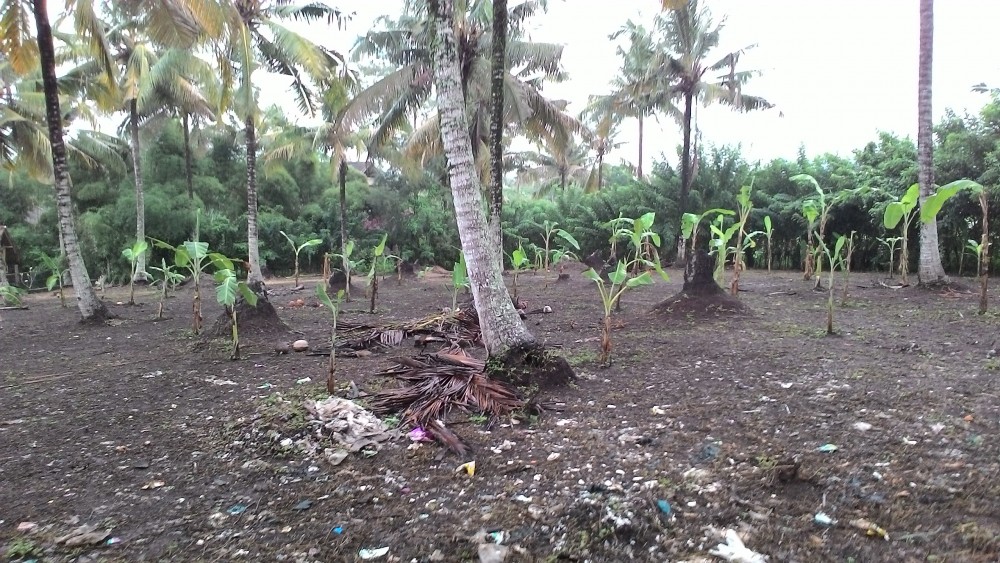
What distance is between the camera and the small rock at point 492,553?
214 cm

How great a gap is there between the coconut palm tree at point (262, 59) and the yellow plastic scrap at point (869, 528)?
28.0 feet

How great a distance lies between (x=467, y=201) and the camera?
13.6 feet

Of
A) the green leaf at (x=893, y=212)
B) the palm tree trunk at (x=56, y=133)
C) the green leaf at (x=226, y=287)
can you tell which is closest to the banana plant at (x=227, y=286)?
the green leaf at (x=226, y=287)

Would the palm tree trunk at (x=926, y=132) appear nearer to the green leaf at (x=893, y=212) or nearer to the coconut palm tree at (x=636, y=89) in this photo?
the green leaf at (x=893, y=212)

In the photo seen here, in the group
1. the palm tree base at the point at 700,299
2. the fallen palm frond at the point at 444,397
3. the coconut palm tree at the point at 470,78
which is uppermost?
the coconut palm tree at the point at 470,78

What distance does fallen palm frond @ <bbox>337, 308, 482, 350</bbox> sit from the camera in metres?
6.29

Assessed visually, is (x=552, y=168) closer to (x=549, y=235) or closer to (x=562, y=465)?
(x=549, y=235)

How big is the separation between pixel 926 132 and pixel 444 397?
10.2 m

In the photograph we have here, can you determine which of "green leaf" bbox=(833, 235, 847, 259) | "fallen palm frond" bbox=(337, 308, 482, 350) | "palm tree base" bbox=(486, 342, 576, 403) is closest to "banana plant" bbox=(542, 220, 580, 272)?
"fallen palm frond" bbox=(337, 308, 482, 350)

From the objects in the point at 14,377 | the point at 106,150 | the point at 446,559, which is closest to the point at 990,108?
the point at 446,559

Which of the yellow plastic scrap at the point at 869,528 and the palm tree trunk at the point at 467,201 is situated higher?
the palm tree trunk at the point at 467,201

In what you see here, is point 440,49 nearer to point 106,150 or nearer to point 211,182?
point 211,182

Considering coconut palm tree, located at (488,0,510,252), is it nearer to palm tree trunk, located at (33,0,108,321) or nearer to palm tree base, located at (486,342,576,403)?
palm tree base, located at (486,342,576,403)

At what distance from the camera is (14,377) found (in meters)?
5.30
